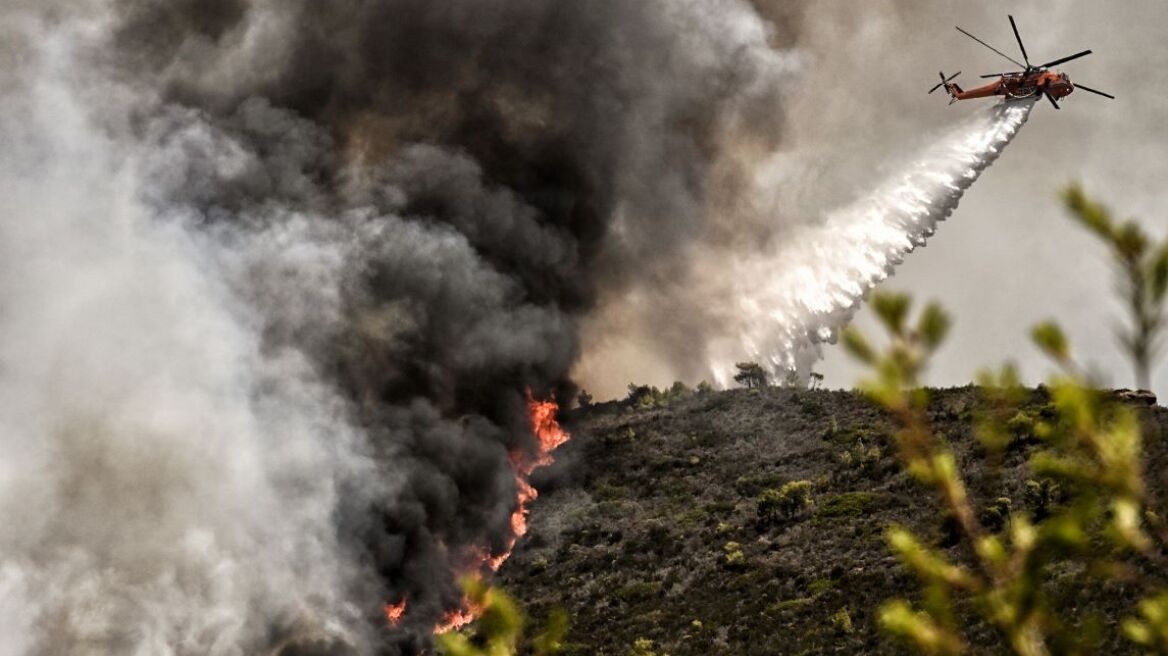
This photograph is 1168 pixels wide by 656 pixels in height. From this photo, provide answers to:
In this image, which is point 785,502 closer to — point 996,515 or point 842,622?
point 996,515

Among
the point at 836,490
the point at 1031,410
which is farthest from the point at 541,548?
the point at 1031,410

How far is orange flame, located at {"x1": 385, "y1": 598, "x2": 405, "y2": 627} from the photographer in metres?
71.1

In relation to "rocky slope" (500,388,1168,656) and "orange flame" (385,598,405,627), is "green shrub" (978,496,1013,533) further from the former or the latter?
"orange flame" (385,598,405,627)

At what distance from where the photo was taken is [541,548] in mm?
91688

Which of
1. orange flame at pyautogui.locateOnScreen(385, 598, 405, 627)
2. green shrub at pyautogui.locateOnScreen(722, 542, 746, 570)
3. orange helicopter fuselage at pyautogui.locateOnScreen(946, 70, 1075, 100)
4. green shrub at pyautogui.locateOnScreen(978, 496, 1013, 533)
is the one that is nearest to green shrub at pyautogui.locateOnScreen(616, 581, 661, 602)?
green shrub at pyautogui.locateOnScreen(722, 542, 746, 570)

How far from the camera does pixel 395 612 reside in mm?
72375

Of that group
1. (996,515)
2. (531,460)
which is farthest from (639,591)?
(996,515)

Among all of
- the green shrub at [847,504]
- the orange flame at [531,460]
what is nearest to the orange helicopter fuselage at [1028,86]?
the green shrub at [847,504]

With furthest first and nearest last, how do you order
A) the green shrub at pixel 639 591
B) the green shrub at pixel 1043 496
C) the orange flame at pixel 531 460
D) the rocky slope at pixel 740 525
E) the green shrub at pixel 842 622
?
the orange flame at pixel 531 460 < the green shrub at pixel 639 591 < the green shrub at pixel 1043 496 < the rocky slope at pixel 740 525 < the green shrub at pixel 842 622

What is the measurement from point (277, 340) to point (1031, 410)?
5489cm

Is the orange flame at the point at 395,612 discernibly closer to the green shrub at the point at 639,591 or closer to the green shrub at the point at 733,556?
the green shrub at the point at 639,591

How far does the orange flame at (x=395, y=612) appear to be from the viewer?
71062mm

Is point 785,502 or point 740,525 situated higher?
→ point 785,502

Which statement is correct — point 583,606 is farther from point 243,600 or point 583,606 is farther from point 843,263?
point 843,263
